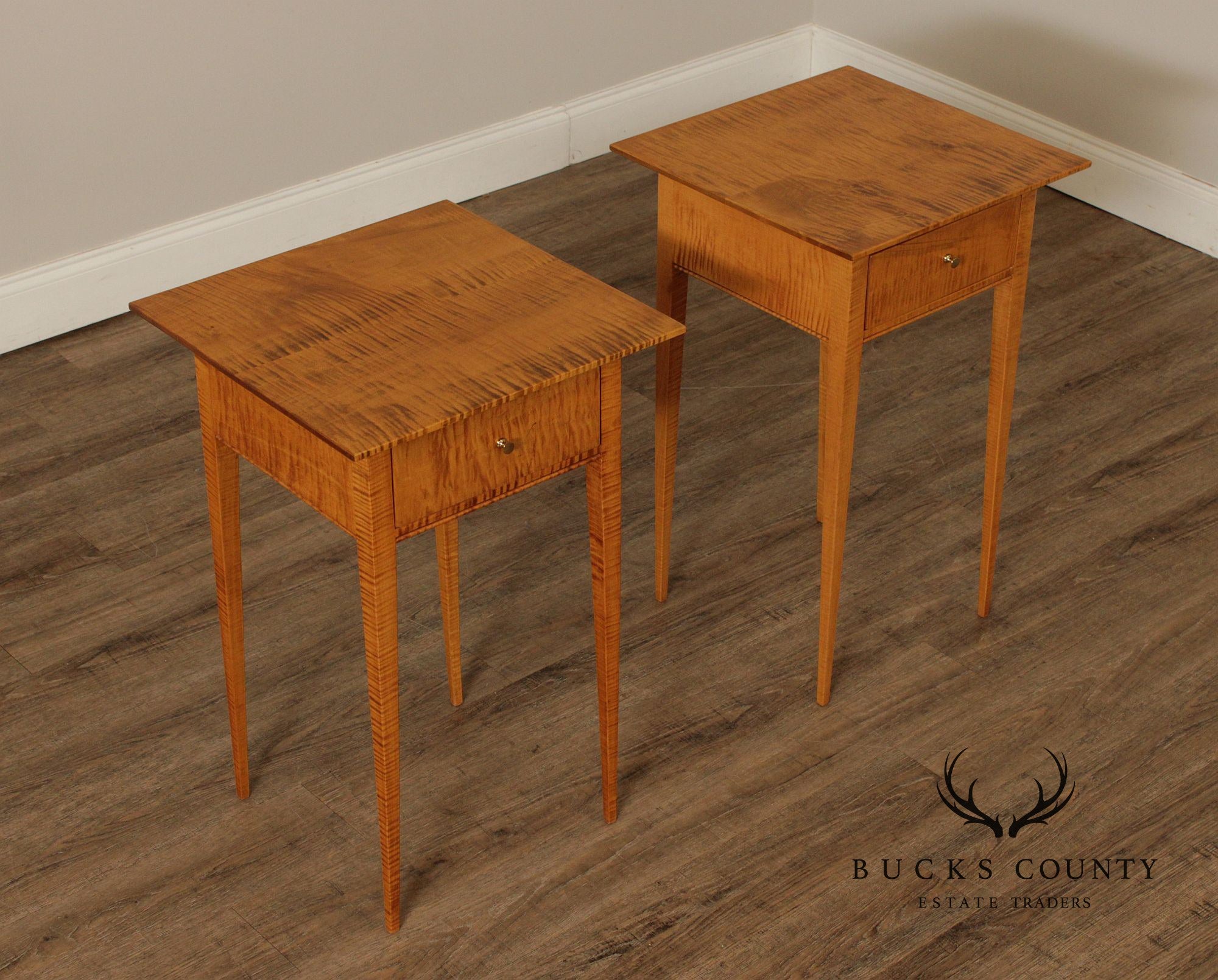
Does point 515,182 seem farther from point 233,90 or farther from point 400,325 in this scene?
point 400,325

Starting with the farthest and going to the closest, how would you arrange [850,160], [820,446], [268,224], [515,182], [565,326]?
[515,182] → [268,224] → [820,446] → [850,160] → [565,326]

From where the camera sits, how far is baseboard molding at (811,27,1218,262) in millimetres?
3650

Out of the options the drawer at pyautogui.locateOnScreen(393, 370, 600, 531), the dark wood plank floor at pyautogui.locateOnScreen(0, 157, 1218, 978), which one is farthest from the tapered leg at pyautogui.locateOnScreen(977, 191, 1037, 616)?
the drawer at pyautogui.locateOnScreen(393, 370, 600, 531)

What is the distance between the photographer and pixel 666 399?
7.90ft

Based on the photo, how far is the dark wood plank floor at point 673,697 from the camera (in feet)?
6.73

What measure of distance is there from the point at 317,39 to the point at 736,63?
1.34 meters

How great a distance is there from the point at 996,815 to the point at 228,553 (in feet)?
3.73

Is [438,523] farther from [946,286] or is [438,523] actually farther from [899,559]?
[899,559]

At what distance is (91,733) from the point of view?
7.77 ft

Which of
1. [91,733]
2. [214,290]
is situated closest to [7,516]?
[91,733]

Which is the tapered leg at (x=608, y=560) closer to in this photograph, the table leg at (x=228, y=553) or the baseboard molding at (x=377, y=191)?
the table leg at (x=228, y=553)

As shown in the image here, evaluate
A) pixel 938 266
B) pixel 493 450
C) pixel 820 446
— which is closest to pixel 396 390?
pixel 493 450

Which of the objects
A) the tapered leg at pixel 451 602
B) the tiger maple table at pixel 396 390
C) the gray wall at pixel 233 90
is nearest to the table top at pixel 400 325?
the tiger maple table at pixel 396 390

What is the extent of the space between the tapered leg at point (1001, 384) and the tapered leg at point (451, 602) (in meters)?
0.85
